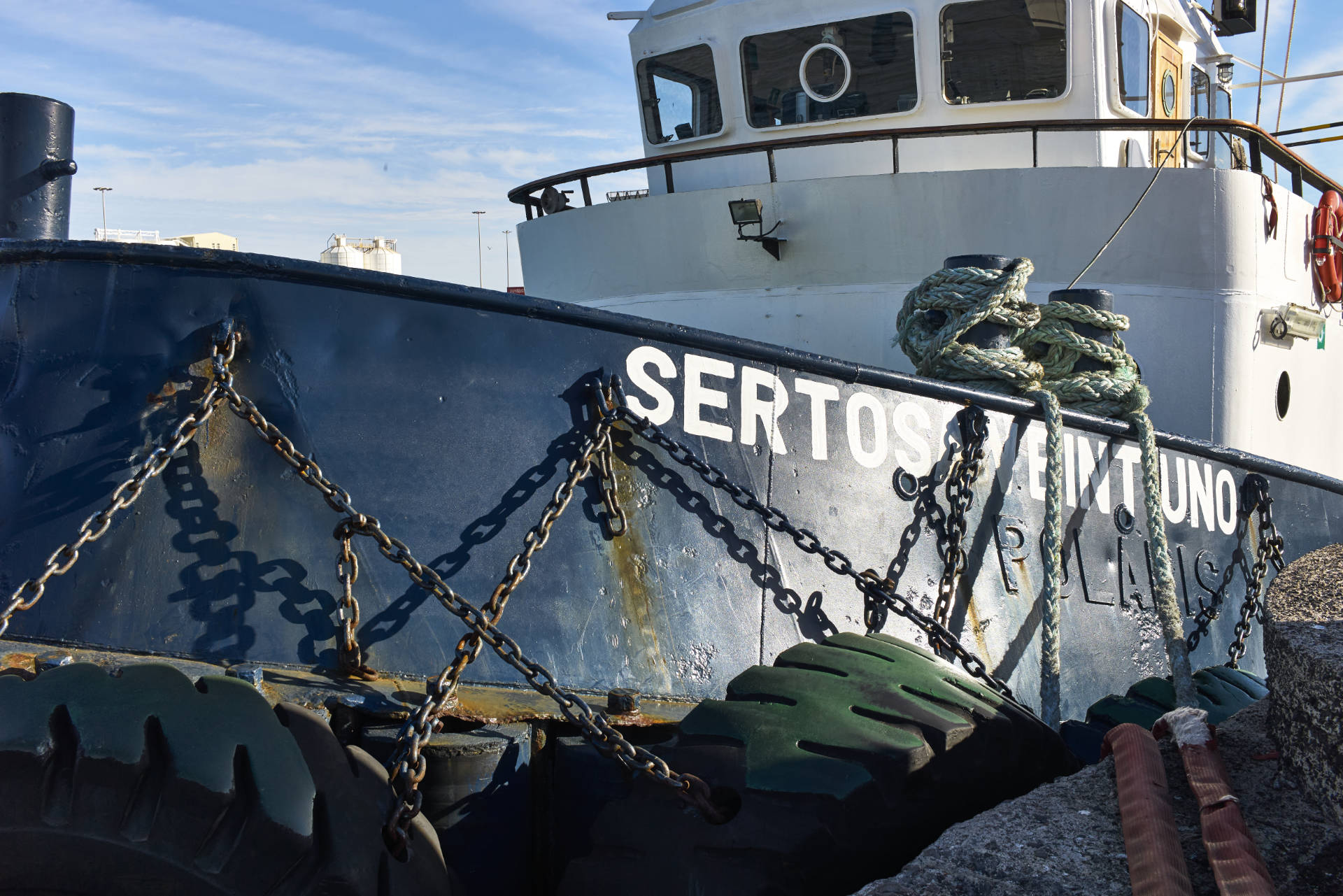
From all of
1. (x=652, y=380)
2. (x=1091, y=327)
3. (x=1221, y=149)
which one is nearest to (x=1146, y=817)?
(x=652, y=380)

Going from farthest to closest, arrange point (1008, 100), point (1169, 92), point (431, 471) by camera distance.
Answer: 1. point (1169, 92)
2. point (1008, 100)
3. point (431, 471)

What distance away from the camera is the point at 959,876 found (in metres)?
1.95

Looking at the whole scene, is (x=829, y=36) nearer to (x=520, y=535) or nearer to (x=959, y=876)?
(x=520, y=535)

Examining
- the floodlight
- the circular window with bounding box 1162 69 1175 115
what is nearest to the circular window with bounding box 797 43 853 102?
the floodlight

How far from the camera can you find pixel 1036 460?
3717 millimetres

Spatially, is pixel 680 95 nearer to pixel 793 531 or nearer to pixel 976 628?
pixel 976 628

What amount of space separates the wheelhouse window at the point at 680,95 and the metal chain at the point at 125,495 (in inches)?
181

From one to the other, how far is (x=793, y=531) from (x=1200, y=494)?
7.45 ft

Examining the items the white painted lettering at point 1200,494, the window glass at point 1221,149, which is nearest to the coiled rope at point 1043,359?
the white painted lettering at point 1200,494

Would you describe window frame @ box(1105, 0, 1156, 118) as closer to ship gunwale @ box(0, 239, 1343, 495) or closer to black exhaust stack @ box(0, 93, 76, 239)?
ship gunwale @ box(0, 239, 1343, 495)

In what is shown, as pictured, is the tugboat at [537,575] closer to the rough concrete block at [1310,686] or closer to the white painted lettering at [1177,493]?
the white painted lettering at [1177,493]

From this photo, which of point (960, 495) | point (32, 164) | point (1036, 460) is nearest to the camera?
point (32, 164)

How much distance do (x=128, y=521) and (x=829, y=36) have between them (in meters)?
Answer: 4.84

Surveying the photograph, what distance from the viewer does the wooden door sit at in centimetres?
656
